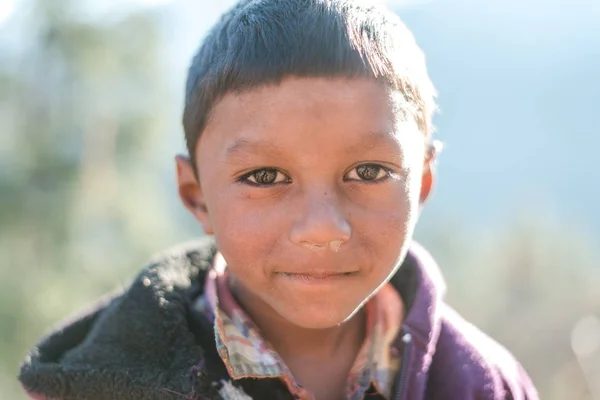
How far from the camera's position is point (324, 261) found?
0.93 metres

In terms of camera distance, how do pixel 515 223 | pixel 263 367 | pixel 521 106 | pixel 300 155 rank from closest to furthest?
pixel 300 155 < pixel 263 367 < pixel 515 223 < pixel 521 106

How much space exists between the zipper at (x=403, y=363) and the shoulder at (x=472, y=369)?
2.9 inches

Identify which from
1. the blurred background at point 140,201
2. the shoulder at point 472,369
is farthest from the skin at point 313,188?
the blurred background at point 140,201

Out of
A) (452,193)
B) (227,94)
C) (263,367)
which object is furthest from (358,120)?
(452,193)

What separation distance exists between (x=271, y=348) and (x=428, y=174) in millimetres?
402

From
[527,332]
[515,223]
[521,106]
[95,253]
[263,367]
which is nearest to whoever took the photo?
[263,367]

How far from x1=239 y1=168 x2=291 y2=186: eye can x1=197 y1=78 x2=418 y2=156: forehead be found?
0.04 metres

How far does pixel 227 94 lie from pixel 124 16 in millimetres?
1936

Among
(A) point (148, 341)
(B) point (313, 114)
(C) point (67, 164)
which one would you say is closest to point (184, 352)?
(A) point (148, 341)

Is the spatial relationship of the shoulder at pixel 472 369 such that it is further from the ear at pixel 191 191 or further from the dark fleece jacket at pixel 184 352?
the ear at pixel 191 191

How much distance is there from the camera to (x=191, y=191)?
1146 millimetres

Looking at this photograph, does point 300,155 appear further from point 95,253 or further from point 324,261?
point 95,253

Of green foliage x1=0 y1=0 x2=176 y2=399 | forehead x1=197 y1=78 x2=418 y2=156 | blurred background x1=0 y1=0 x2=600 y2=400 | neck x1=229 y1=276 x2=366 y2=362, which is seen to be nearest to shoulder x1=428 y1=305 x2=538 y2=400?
neck x1=229 y1=276 x2=366 y2=362

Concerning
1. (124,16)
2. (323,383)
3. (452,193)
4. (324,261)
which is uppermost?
(124,16)
